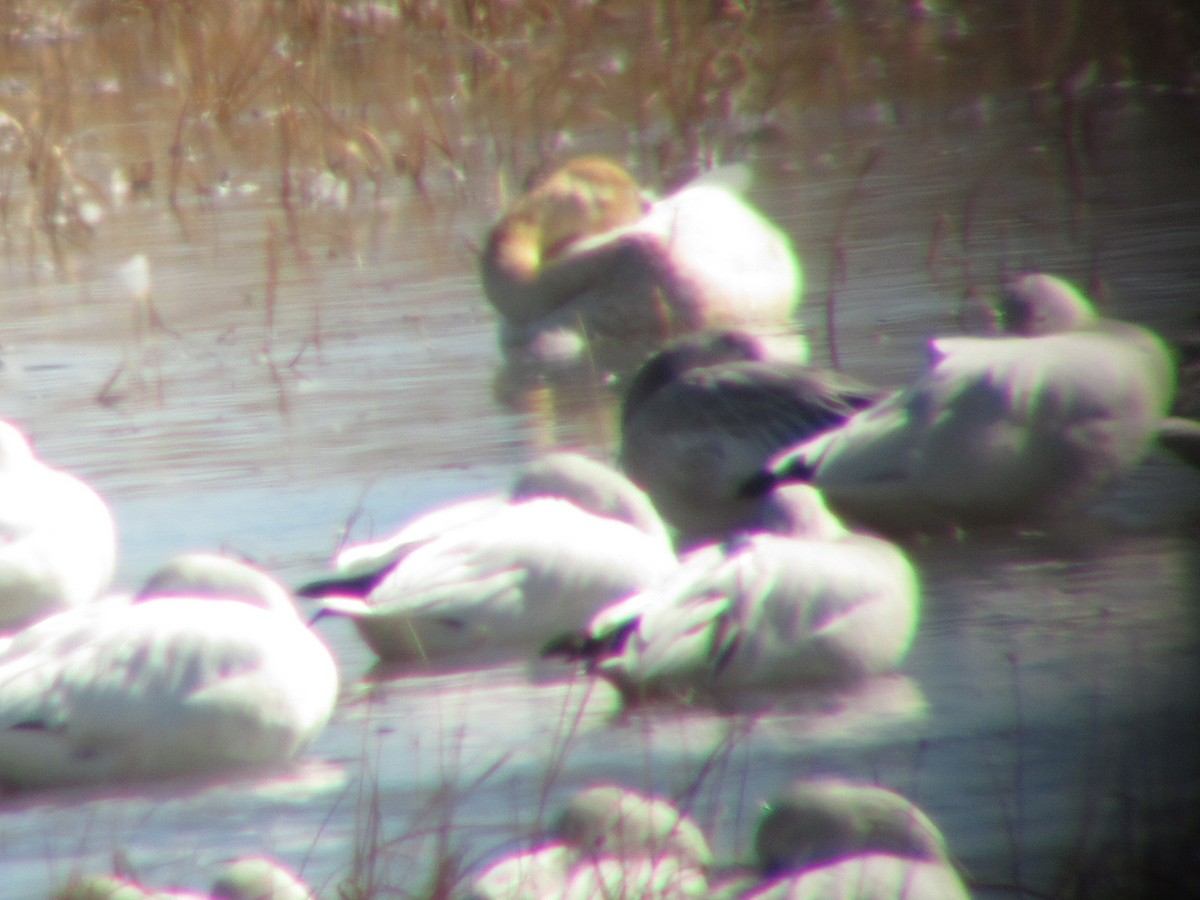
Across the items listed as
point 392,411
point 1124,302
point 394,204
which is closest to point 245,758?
point 392,411

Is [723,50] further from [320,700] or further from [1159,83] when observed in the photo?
[320,700]

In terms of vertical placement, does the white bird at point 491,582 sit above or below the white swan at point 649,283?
above

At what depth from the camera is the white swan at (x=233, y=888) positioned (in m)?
2.52

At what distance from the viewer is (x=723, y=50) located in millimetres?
10898

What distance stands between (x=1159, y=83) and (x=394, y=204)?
3671 millimetres

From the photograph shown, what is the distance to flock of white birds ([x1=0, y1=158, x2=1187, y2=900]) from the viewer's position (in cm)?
258

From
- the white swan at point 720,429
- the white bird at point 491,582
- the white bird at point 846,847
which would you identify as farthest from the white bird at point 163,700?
the white swan at point 720,429

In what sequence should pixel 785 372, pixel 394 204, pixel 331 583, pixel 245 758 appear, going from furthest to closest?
pixel 394 204, pixel 785 372, pixel 331 583, pixel 245 758

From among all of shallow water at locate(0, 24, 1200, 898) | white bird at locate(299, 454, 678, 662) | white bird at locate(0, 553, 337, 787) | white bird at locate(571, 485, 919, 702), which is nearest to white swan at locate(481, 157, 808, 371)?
shallow water at locate(0, 24, 1200, 898)

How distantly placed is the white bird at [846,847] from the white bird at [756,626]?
2.79 ft

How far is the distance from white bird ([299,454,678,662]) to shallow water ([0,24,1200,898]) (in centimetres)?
10

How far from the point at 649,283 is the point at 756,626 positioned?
147 inches

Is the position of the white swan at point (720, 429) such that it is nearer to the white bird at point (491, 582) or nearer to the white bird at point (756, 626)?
the white bird at point (491, 582)

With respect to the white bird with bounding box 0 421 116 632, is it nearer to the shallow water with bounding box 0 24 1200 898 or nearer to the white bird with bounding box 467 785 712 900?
the shallow water with bounding box 0 24 1200 898
